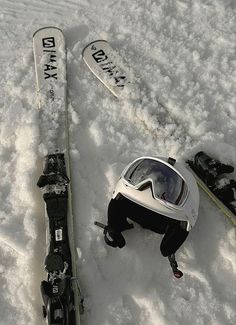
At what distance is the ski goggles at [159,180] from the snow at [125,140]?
40 cm

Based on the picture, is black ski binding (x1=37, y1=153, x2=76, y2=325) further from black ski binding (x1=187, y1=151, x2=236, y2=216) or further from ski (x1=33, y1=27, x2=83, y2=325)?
black ski binding (x1=187, y1=151, x2=236, y2=216)

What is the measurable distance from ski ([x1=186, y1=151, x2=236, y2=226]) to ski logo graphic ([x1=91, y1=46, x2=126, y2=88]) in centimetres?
112

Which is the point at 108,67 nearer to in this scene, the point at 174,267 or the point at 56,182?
the point at 56,182

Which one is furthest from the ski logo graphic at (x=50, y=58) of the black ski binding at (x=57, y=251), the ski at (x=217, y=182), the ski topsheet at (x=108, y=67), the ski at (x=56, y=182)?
the ski at (x=217, y=182)

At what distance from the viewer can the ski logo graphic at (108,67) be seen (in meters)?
4.48

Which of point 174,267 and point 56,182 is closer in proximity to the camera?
point 174,267

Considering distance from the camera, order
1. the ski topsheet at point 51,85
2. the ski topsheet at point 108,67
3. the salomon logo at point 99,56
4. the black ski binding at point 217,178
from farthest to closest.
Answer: the salomon logo at point 99,56
the ski topsheet at point 108,67
the ski topsheet at point 51,85
the black ski binding at point 217,178

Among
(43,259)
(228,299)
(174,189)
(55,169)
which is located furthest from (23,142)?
(228,299)

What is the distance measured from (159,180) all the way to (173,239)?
0.45 m

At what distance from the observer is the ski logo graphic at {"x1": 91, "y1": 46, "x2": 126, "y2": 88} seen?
4.48m

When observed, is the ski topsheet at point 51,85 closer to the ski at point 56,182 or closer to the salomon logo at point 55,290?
the ski at point 56,182

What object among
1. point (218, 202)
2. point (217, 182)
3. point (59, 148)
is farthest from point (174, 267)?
point (59, 148)

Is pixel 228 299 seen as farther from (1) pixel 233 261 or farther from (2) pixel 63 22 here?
(2) pixel 63 22

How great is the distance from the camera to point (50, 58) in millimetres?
4633
